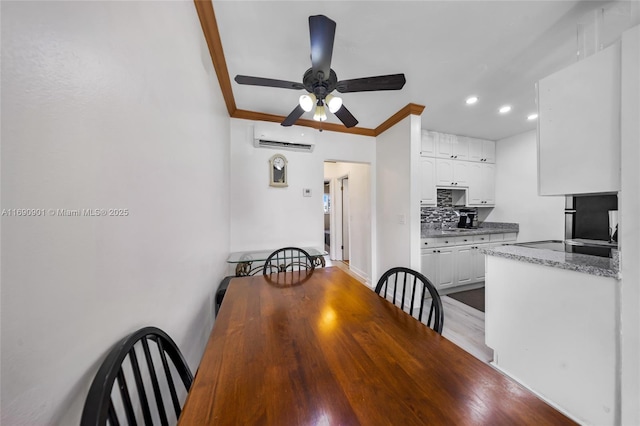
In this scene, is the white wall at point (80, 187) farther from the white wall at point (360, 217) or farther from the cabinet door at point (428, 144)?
the cabinet door at point (428, 144)

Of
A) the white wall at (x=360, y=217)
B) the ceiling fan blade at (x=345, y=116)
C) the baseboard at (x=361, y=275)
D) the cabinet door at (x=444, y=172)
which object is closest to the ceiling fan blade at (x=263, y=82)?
the ceiling fan blade at (x=345, y=116)

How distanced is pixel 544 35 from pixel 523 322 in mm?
2068

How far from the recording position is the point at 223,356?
701mm

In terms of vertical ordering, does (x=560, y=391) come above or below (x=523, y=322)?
below

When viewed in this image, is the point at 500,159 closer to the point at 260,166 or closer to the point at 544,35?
the point at 544,35

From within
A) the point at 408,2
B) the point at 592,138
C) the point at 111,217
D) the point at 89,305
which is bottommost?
the point at 89,305

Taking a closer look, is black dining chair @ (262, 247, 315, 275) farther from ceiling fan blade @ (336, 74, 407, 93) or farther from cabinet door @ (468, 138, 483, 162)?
cabinet door @ (468, 138, 483, 162)

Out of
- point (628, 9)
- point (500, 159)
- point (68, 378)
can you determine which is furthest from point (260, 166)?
point (500, 159)

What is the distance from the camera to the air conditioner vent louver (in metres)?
2.59

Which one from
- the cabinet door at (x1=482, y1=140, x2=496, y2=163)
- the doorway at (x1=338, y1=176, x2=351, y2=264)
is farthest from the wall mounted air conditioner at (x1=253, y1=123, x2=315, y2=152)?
the cabinet door at (x1=482, y1=140, x2=496, y2=163)

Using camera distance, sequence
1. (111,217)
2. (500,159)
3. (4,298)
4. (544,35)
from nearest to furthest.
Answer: (4,298)
(111,217)
(544,35)
(500,159)

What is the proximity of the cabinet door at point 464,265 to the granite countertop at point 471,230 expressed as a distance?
0.24 metres

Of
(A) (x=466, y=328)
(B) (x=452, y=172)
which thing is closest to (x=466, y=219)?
(B) (x=452, y=172)

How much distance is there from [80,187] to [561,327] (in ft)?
7.53
